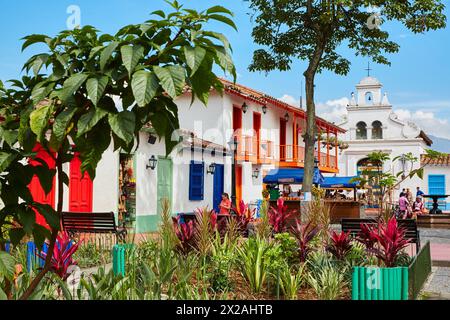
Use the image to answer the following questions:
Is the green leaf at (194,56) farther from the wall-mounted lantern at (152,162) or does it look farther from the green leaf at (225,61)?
the wall-mounted lantern at (152,162)

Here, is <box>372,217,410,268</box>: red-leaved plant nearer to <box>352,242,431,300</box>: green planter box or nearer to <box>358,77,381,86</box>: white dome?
<box>352,242,431,300</box>: green planter box

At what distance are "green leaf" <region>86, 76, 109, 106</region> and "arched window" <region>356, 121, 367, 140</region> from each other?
39.1 metres

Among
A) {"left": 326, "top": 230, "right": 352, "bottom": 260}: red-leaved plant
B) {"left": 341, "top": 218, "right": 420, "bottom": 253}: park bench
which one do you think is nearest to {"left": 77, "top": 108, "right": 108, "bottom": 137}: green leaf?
{"left": 326, "top": 230, "right": 352, "bottom": 260}: red-leaved plant

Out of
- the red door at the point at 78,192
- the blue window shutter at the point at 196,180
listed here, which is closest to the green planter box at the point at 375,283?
the red door at the point at 78,192

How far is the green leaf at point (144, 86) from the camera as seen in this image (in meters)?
2.37

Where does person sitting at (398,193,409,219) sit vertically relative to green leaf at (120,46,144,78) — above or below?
below

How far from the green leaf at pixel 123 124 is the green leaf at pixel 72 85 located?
0.59 feet

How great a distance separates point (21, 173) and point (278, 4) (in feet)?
58.6

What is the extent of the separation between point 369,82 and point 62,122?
3909cm

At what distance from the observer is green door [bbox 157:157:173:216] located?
17.0m

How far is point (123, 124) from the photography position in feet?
8.18

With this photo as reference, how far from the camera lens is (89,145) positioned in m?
2.65
